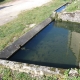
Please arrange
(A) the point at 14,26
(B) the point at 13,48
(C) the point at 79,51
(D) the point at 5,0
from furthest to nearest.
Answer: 1. (D) the point at 5,0
2. (A) the point at 14,26
3. (C) the point at 79,51
4. (B) the point at 13,48

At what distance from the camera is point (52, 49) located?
8391 millimetres

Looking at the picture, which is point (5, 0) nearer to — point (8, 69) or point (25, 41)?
point (25, 41)

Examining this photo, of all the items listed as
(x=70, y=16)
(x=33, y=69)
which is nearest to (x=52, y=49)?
(x=33, y=69)

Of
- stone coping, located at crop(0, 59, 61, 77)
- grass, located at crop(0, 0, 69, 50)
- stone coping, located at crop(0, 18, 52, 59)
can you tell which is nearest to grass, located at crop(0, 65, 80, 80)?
stone coping, located at crop(0, 59, 61, 77)

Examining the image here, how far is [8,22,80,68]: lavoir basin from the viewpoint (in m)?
7.28

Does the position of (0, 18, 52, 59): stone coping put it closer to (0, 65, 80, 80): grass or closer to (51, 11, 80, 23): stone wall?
(0, 65, 80, 80): grass

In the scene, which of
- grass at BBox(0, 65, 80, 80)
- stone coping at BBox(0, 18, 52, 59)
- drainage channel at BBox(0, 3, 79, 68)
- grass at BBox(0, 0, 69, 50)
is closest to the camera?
grass at BBox(0, 65, 80, 80)

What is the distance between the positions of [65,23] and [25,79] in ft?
25.8

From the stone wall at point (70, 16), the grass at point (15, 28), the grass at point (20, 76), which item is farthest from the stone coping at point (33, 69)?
the stone wall at point (70, 16)

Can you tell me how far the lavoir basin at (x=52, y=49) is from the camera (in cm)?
728

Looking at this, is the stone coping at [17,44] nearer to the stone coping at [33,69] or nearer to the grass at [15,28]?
Result: the grass at [15,28]

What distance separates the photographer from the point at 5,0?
23.0m

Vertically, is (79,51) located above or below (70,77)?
below

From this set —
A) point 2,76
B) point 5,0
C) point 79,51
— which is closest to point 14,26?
point 79,51
